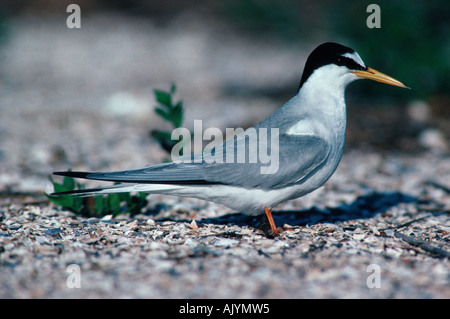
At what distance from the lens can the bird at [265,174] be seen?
2920 mm

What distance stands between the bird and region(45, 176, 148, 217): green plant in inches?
16.9

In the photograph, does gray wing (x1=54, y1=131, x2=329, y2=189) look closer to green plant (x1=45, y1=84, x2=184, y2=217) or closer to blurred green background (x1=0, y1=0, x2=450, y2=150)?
green plant (x1=45, y1=84, x2=184, y2=217)

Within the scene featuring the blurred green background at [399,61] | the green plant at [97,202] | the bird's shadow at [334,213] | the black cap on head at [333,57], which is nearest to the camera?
the black cap on head at [333,57]

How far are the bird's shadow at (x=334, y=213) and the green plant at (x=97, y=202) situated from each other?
46 centimetres

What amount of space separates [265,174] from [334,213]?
1.05 metres

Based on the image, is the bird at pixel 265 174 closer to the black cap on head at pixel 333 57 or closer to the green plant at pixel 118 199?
the black cap on head at pixel 333 57

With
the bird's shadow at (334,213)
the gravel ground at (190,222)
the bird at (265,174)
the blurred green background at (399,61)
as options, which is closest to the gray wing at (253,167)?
the bird at (265,174)

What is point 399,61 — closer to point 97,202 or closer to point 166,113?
point 166,113

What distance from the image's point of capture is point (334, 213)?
377cm

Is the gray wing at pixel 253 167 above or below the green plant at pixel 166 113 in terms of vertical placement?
below

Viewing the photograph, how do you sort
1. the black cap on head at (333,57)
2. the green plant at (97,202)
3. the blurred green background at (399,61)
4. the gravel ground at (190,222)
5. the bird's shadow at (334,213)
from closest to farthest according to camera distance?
the gravel ground at (190,222) → the black cap on head at (333,57) → the green plant at (97,202) → the bird's shadow at (334,213) → the blurred green background at (399,61)

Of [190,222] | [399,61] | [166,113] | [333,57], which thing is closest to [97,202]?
[190,222]

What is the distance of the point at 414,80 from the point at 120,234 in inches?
184
